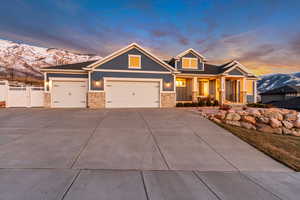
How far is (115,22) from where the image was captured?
14.5 m

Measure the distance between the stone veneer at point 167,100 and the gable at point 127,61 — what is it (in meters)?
2.37

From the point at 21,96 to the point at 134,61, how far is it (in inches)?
393

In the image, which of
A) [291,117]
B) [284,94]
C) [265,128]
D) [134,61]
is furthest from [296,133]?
[284,94]

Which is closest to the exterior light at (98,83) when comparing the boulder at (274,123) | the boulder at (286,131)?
the boulder at (274,123)

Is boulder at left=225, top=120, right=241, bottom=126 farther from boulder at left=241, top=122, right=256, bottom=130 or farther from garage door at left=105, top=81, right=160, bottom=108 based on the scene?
garage door at left=105, top=81, right=160, bottom=108

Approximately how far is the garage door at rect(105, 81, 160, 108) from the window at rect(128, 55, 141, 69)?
61.7 inches

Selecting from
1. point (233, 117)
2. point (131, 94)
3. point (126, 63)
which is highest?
point (126, 63)

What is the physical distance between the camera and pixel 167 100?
41.6 ft

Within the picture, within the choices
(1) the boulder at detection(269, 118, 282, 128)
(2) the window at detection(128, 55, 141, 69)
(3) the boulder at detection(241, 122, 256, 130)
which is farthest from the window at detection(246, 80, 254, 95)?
(2) the window at detection(128, 55, 141, 69)

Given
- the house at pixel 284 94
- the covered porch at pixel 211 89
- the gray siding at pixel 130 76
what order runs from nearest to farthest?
the gray siding at pixel 130 76
the covered porch at pixel 211 89
the house at pixel 284 94

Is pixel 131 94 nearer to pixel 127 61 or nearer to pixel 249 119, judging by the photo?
pixel 127 61

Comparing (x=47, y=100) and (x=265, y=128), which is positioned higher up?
(x=47, y=100)

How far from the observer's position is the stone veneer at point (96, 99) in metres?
11.6

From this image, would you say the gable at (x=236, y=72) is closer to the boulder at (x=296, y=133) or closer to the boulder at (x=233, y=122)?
the boulder at (x=296, y=133)
